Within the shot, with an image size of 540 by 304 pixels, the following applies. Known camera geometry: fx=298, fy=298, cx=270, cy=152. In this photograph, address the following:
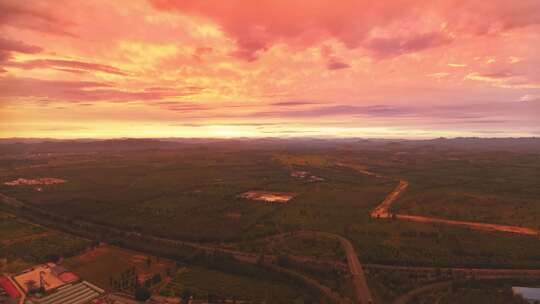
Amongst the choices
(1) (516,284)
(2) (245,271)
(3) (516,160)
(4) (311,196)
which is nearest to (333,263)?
(2) (245,271)

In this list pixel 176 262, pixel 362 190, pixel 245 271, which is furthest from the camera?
pixel 362 190

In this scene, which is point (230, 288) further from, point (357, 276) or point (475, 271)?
point (475, 271)

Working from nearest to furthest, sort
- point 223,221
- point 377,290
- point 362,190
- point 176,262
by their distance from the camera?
point 377,290, point 176,262, point 223,221, point 362,190

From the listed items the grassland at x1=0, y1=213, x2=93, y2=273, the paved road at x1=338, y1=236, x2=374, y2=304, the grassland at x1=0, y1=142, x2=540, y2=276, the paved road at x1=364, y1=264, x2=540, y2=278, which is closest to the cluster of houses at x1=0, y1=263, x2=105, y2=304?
the grassland at x1=0, y1=213, x2=93, y2=273

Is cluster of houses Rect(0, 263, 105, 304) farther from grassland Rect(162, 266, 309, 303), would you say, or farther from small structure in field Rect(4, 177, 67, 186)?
small structure in field Rect(4, 177, 67, 186)

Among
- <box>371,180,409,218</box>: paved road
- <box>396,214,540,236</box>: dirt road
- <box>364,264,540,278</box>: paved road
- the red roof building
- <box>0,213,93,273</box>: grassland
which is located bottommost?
the red roof building

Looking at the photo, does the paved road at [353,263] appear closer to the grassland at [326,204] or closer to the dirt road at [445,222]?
the grassland at [326,204]

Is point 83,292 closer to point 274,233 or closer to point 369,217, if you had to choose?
point 274,233

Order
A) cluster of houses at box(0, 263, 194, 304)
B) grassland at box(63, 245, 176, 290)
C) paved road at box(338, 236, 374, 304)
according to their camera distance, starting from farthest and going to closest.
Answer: grassland at box(63, 245, 176, 290)
paved road at box(338, 236, 374, 304)
cluster of houses at box(0, 263, 194, 304)
